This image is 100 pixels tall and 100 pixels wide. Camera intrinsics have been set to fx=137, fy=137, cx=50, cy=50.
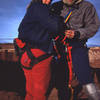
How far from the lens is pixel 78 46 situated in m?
2.49

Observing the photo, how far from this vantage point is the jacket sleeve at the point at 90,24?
249cm

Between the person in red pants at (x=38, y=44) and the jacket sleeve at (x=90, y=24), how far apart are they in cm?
49

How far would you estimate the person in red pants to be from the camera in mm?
2201

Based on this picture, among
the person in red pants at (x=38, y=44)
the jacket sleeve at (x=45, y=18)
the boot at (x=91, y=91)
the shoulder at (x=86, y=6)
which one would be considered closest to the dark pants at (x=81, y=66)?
the boot at (x=91, y=91)

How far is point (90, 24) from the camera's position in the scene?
2.57 metres

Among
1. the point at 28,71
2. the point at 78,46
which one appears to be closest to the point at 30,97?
the point at 28,71

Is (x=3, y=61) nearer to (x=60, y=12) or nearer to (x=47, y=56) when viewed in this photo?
(x=47, y=56)

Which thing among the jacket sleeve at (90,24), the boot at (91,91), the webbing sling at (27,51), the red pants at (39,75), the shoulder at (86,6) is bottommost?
the boot at (91,91)

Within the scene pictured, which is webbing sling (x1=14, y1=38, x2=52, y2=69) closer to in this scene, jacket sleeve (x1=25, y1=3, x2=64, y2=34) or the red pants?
the red pants

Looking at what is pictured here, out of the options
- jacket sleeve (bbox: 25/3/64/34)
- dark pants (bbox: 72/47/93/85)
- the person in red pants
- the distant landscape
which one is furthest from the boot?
jacket sleeve (bbox: 25/3/64/34)

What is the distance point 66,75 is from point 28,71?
897 mm

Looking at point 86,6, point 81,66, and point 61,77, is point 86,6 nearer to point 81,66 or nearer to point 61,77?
point 81,66

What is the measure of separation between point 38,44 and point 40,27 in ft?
0.93

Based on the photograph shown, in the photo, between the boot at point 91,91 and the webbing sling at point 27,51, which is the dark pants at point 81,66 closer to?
the boot at point 91,91
